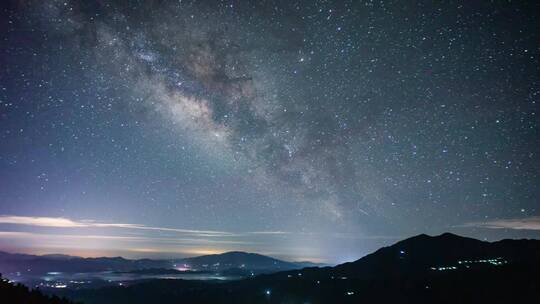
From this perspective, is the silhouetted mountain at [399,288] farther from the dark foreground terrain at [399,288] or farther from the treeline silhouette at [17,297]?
the treeline silhouette at [17,297]

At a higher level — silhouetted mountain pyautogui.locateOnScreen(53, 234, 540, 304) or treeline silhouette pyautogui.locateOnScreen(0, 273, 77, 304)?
treeline silhouette pyautogui.locateOnScreen(0, 273, 77, 304)

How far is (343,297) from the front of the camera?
105 meters

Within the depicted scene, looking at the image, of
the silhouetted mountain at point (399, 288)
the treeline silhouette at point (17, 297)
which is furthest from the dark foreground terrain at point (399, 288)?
the treeline silhouette at point (17, 297)

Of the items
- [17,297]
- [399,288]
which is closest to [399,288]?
[399,288]

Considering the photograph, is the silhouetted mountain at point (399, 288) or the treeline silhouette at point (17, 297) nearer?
the treeline silhouette at point (17, 297)

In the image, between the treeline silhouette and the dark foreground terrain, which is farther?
the dark foreground terrain

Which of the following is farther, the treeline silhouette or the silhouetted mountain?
the silhouetted mountain

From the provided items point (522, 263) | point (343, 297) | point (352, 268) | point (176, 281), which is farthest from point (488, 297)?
point (176, 281)

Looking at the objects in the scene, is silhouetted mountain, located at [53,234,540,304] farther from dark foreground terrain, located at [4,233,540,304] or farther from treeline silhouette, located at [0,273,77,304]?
treeline silhouette, located at [0,273,77,304]

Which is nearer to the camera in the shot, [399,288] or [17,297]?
[17,297]

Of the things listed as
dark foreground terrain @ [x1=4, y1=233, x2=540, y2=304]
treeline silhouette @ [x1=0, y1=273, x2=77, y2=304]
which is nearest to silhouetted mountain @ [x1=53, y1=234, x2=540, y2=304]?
dark foreground terrain @ [x1=4, y1=233, x2=540, y2=304]

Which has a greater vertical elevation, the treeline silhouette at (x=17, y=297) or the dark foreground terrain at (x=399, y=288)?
the treeline silhouette at (x=17, y=297)

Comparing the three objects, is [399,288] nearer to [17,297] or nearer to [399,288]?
[399,288]

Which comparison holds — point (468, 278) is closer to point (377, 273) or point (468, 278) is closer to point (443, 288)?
point (443, 288)
